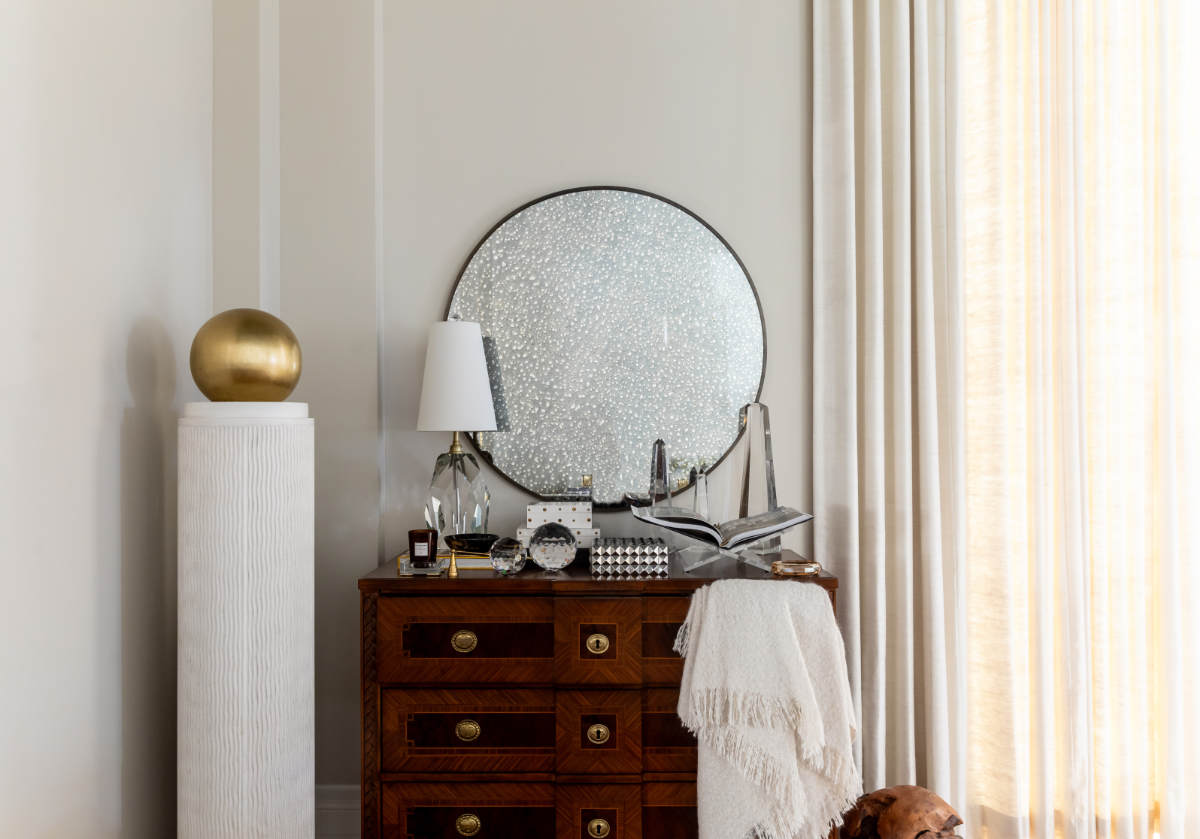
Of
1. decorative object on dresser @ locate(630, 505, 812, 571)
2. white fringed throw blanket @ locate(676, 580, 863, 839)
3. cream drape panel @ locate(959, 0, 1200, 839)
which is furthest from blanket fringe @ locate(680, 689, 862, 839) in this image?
cream drape panel @ locate(959, 0, 1200, 839)

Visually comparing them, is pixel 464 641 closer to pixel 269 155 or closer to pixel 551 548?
pixel 551 548

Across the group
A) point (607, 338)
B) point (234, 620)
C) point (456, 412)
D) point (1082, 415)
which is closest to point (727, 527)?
point (607, 338)

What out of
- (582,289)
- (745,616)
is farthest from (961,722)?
(582,289)

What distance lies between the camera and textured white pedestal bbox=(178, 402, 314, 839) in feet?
5.28

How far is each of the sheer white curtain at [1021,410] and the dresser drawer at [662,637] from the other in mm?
627

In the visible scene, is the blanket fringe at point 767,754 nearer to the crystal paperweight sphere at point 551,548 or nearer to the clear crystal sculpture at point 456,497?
the crystal paperweight sphere at point 551,548

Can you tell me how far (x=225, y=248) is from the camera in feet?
7.11

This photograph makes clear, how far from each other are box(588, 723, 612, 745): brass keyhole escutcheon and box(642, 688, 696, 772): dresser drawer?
89 millimetres

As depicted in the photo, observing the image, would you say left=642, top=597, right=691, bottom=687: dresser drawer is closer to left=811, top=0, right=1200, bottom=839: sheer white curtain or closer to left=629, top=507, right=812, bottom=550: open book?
left=629, top=507, right=812, bottom=550: open book

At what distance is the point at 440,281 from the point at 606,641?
1176mm

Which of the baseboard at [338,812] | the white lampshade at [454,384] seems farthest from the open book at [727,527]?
the baseboard at [338,812]

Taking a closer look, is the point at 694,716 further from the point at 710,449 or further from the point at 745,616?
the point at 710,449

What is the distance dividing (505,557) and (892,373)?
1.25 m

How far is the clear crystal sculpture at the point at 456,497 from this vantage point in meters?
2.08
